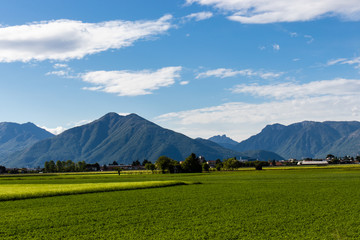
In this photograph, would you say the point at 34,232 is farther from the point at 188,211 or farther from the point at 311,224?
the point at 311,224

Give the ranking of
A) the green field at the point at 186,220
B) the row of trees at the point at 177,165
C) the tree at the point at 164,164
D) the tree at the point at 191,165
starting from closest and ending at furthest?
the green field at the point at 186,220
the tree at the point at 164,164
the row of trees at the point at 177,165
the tree at the point at 191,165

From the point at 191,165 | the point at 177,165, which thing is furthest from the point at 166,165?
the point at 191,165

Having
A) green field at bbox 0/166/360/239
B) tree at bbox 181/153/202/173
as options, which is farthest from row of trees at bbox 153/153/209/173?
green field at bbox 0/166/360/239

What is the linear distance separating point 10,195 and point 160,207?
25.5 m

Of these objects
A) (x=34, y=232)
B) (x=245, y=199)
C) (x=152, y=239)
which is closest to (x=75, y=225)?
(x=34, y=232)

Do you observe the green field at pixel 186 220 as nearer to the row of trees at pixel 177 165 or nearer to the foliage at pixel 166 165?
the foliage at pixel 166 165

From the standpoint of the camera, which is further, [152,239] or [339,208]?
[339,208]

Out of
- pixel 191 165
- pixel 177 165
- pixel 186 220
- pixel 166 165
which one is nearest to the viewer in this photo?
pixel 186 220

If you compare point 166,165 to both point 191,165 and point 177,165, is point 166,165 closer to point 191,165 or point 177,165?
point 177,165

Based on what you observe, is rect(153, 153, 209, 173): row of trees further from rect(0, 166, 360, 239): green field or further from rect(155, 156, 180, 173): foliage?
rect(0, 166, 360, 239): green field

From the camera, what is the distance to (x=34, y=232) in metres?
26.1

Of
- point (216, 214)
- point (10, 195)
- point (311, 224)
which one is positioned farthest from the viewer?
point (10, 195)

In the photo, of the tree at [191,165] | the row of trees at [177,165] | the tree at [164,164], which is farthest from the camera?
the tree at [191,165]

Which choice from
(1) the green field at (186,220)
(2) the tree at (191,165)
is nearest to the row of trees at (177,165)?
(2) the tree at (191,165)
